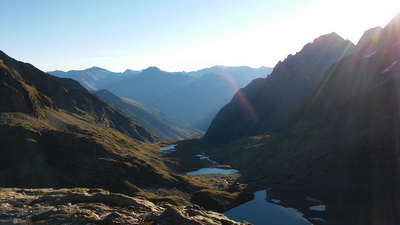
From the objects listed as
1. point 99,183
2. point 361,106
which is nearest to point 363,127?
point 361,106

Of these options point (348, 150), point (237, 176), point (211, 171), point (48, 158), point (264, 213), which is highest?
point (348, 150)

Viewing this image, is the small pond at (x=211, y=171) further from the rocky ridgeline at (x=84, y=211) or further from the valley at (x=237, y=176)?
the rocky ridgeline at (x=84, y=211)

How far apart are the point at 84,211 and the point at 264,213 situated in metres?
67.9

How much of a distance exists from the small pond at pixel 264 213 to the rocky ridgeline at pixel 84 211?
150ft

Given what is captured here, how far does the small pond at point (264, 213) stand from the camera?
8138cm

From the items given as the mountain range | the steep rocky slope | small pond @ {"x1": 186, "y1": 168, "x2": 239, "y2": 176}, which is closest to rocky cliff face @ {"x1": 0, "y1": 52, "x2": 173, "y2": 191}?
the steep rocky slope

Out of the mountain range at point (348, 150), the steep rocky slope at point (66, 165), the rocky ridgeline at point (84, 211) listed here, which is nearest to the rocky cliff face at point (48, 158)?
the steep rocky slope at point (66, 165)

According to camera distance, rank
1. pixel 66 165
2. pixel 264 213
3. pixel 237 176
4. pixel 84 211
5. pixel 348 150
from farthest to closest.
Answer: pixel 237 176
pixel 348 150
pixel 66 165
pixel 264 213
pixel 84 211

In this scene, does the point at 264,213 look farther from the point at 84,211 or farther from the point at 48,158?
the point at 48,158

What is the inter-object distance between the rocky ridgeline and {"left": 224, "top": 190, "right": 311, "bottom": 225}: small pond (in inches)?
1800

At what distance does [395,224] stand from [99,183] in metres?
81.3

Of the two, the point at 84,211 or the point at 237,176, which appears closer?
the point at 84,211

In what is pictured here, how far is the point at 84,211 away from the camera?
35375 mm

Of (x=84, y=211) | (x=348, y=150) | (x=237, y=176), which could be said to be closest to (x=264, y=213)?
(x=348, y=150)
